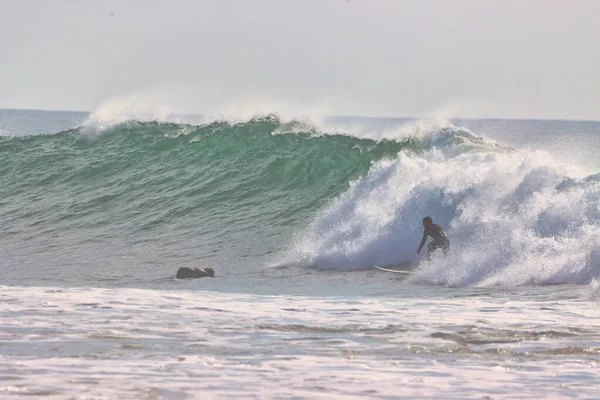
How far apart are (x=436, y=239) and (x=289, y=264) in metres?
2.58

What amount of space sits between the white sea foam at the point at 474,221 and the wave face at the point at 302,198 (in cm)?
3

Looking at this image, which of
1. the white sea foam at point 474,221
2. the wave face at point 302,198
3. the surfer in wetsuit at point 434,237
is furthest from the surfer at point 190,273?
the surfer in wetsuit at point 434,237

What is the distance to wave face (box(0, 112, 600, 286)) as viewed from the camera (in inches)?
562

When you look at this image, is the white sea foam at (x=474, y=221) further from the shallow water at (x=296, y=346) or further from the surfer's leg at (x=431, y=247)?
the shallow water at (x=296, y=346)

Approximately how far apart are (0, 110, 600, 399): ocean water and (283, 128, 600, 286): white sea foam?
1.5 inches

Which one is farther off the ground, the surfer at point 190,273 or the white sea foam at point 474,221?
the white sea foam at point 474,221

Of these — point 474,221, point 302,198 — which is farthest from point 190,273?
point 302,198

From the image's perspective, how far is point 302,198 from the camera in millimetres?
21625

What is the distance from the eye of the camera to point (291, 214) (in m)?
20.3

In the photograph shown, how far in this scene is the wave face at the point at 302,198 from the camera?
14281mm

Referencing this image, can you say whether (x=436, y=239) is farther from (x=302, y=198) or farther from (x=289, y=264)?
(x=302, y=198)

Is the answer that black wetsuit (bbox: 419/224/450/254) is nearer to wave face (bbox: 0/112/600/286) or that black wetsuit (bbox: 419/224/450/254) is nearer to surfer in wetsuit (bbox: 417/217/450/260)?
surfer in wetsuit (bbox: 417/217/450/260)

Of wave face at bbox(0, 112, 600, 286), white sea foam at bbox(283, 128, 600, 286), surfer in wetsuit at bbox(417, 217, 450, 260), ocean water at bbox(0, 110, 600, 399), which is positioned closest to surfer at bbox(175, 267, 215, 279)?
ocean water at bbox(0, 110, 600, 399)

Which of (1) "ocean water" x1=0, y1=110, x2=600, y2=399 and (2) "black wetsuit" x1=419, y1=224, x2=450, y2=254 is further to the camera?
(2) "black wetsuit" x1=419, y1=224, x2=450, y2=254
